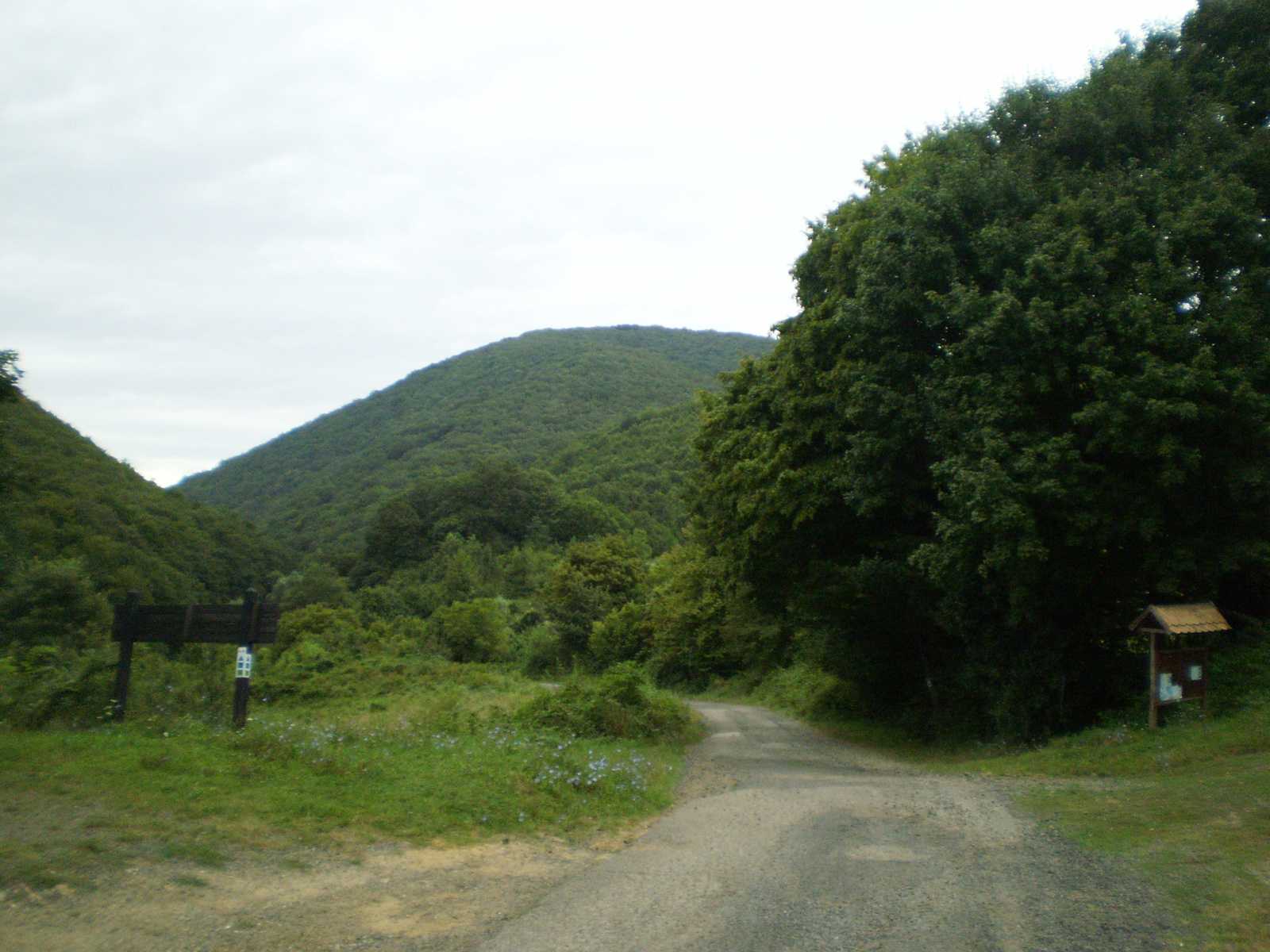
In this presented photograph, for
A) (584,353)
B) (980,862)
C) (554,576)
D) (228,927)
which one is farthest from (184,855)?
(584,353)

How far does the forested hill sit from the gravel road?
106 m

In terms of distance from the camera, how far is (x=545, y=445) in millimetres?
139125

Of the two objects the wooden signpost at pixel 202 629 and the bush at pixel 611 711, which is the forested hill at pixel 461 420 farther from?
the wooden signpost at pixel 202 629

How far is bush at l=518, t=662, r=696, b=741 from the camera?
572 inches

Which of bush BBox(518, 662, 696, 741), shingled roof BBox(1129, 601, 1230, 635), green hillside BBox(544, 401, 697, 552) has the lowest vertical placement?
bush BBox(518, 662, 696, 741)

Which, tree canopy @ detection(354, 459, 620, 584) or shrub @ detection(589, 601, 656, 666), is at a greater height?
tree canopy @ detection(354, 459, 620, 584)

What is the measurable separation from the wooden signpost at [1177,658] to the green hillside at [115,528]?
119 ft

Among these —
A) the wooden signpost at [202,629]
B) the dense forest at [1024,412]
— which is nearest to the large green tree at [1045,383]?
the dense forest at [1024,412]

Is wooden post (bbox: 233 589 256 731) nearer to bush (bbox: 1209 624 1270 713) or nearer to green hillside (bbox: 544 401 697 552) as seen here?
bush (bbox: 1209 624 1270 713)

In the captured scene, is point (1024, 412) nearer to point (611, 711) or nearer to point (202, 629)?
point (611, 711)

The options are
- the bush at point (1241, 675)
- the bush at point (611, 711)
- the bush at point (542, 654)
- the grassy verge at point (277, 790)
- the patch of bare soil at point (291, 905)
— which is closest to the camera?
the patch of bare soil at point (291, 905)

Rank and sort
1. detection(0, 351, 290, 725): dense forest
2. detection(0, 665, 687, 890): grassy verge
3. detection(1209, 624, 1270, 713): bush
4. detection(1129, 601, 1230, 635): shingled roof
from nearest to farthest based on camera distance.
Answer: detection(0, 665, 687, 890): grassy verge → detection(1129, 601, 1230, 635): shingled roof → detection(1209, 624, 1270, 713): bush → detection(0, 351, 290, 725): dense forest

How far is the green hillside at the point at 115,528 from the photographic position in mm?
47125

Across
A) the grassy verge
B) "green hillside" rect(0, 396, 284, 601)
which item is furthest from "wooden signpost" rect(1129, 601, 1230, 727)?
"green hillside" rect(0, 396, 284, 601)
